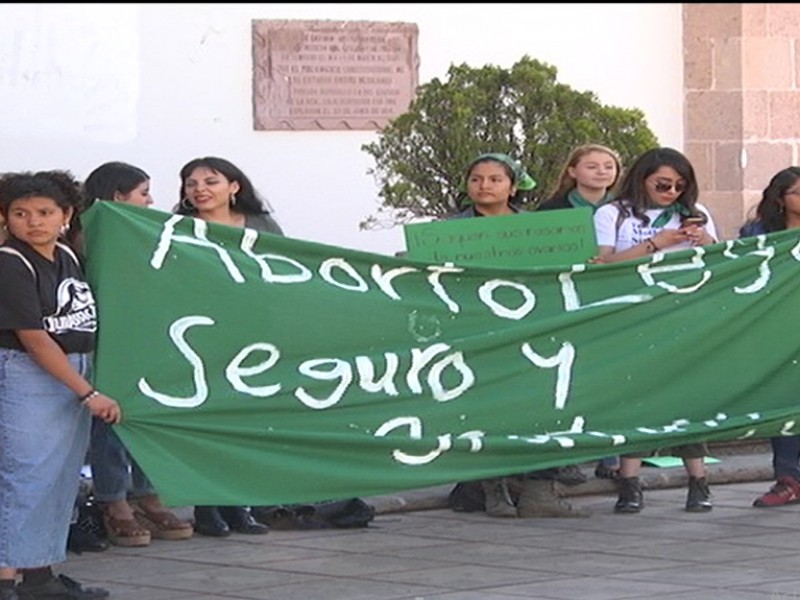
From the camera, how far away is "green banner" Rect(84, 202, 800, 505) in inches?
311

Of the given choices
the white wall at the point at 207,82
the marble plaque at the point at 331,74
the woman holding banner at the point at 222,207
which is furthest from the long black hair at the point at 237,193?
the marble plaque at the point at 331,74

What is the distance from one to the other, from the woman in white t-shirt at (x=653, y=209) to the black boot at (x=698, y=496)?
109 cm

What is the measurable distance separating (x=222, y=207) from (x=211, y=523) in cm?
131

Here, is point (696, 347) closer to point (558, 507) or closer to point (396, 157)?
point (558, 507)

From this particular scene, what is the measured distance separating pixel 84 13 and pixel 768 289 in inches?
199

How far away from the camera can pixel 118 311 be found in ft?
25.8

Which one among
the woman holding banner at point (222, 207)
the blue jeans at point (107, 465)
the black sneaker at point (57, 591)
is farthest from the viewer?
the woman holding banner at point (222, 207)

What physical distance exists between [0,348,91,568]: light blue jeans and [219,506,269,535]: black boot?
67.4 inches

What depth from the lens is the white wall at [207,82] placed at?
490 inches

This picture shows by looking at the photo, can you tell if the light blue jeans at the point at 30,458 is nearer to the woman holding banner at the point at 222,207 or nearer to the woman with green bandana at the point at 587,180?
the woman holding banner at the point at 222,207

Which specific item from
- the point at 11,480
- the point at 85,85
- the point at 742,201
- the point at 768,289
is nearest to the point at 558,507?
the point at 768,289

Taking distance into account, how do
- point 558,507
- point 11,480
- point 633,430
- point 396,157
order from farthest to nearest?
point 396,157, point 558,507, point 633,430, point 11,480

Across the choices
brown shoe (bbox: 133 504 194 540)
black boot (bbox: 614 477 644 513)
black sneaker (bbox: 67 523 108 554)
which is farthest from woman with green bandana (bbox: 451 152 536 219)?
black sneaker (bbox: 67 523 108 554)

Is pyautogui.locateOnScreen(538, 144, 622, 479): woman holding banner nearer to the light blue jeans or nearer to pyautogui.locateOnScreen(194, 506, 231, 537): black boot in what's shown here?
pyautogui.locateOnScreen(194, 506, 231, 537): black boot
